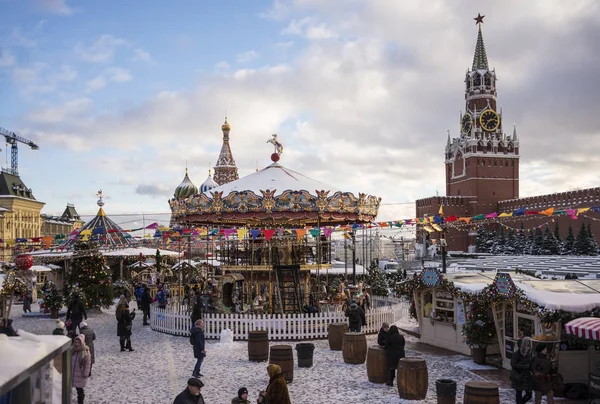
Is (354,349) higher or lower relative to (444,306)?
lower

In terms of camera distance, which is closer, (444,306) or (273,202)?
(444,306)

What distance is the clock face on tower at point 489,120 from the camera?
350ft

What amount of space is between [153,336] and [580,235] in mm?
62123

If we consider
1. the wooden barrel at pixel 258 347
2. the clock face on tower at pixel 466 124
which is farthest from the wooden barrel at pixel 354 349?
the clock face on tower at pixel 466 124

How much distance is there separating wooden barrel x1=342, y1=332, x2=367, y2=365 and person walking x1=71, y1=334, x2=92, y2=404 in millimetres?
6018

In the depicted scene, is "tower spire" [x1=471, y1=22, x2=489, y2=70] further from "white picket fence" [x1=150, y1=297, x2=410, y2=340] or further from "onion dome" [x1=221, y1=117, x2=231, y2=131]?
"white picket fence" [x1=150, y1=297, x2=410, y2=340]

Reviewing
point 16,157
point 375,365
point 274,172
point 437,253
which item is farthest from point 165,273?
point 16,157

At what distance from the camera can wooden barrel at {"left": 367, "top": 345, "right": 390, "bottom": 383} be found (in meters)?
12.0

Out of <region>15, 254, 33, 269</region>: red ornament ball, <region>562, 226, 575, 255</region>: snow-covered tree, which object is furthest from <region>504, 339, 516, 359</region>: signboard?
<region>562, 226, 575, 255</region>: snow-covered tree

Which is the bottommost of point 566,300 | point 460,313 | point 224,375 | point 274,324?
point 224,375

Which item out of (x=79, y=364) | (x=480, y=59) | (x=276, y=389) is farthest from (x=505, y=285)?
(x=480, y=59)

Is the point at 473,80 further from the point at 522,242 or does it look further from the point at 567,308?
the point at 567,308

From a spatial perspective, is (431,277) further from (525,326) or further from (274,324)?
(274,324)

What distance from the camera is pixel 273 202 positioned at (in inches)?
781
